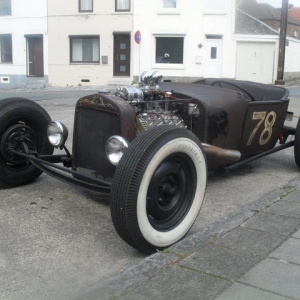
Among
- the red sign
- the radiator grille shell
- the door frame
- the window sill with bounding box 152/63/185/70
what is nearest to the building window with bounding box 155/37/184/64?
the window sill with bounding box 152/63/185/70

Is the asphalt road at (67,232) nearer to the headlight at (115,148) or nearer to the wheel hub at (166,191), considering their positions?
the wheel hub at (166,191)

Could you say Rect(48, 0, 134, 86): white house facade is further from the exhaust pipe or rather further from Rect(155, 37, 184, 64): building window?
the exhaust pipe

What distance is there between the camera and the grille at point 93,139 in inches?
166

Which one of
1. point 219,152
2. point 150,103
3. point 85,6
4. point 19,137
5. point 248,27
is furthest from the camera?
point 248,27

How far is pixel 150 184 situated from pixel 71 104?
1081cm

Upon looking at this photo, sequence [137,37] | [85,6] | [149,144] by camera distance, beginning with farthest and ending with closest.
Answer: [85,6] → [137,37] → [149,144]

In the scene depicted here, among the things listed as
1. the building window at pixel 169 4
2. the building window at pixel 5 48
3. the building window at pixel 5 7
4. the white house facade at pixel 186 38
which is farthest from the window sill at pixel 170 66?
the building window at pixel 5 7

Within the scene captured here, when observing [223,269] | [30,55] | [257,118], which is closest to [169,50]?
[30,55]

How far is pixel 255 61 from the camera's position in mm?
24156

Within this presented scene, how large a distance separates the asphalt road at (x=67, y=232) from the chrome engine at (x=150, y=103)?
0.90m

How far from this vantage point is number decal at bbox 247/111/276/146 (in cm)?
536

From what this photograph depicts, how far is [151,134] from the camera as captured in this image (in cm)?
332

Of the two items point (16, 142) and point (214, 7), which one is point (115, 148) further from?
point (214, 7)

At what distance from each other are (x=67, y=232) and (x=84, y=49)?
2172 cm
